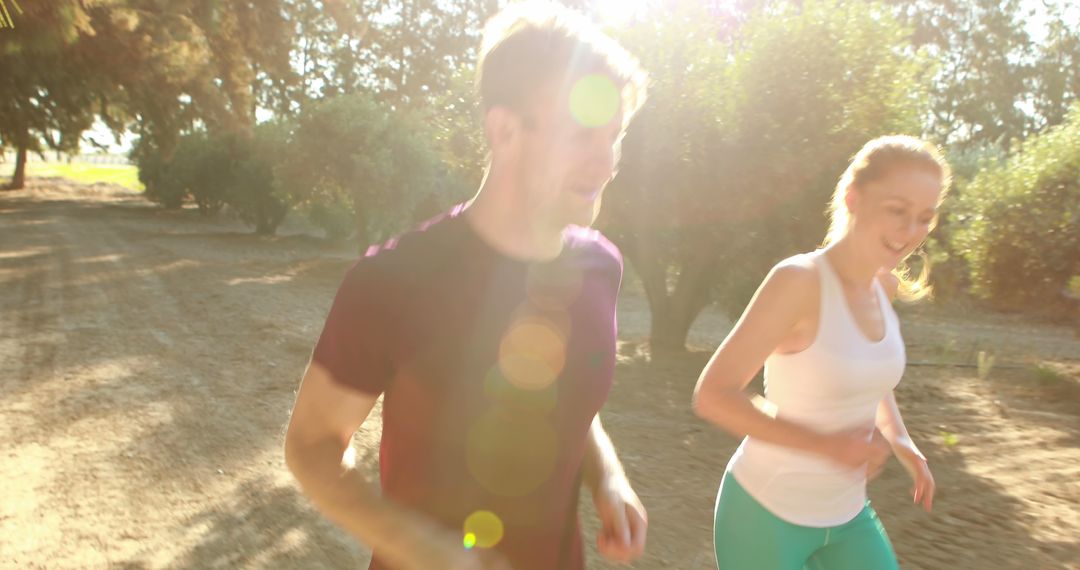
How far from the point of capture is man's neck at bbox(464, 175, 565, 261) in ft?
5.20

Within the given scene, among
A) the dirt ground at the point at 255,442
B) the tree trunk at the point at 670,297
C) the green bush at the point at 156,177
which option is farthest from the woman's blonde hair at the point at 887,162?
the green bush at the point at 156,177

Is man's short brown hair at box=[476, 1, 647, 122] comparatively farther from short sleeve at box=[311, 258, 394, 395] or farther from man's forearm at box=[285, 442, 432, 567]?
man's forearm at box=[285, 442, 432, 567]

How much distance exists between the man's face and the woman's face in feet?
3.94

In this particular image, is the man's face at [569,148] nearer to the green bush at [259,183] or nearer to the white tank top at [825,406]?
the white tank top at [825,406]

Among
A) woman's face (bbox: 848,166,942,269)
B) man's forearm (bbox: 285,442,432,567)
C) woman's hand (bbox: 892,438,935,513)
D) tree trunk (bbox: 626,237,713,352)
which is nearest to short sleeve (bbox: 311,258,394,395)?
man's forearm (bbox: 285,442,432,567)

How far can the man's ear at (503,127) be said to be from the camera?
1.52m

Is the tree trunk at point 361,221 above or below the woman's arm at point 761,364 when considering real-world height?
below

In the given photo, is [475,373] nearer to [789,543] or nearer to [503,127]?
[503,127]

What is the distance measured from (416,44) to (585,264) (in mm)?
36387

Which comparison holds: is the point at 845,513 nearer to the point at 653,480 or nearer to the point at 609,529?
the point at 609,529

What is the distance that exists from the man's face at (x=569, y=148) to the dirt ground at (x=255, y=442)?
11.9 feet

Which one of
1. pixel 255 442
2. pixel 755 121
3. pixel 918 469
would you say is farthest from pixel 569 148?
pixel 755 121

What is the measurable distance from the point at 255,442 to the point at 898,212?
563 centimetres

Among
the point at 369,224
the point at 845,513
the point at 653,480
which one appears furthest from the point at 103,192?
the point at 845,513
